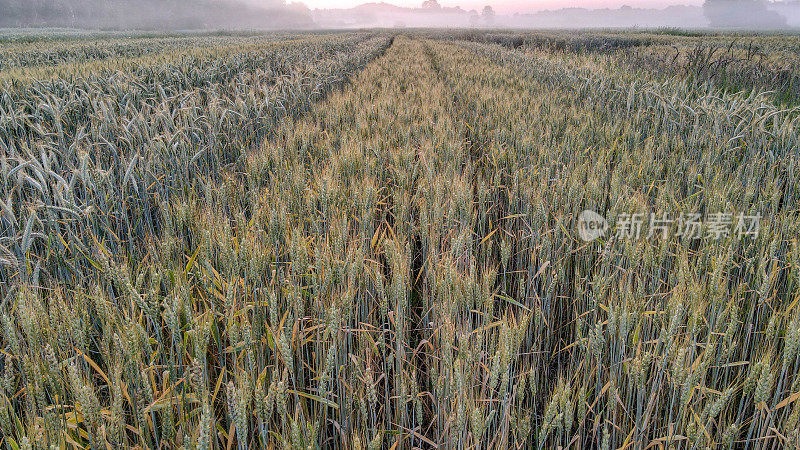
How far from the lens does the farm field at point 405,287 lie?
2.87 feet

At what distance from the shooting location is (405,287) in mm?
1264

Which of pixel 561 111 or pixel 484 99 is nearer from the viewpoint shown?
pixel 561 111

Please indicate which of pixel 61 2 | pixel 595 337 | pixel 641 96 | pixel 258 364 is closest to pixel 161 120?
pixel 258 364

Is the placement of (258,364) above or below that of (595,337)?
below

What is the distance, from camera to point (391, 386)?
127cm

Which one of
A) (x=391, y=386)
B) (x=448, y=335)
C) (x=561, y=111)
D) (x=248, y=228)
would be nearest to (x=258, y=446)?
(x=391, y=386)

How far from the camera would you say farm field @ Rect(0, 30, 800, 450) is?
2.87 feet

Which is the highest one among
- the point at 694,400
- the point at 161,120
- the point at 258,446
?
the point at 161,120

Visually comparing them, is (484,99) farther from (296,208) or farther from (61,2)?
(61,2)

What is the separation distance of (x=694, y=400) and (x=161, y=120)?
11.0 feet

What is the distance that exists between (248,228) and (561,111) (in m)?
3.23

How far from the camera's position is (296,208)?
194 cm

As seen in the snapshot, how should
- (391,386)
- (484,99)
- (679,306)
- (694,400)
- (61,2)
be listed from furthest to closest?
(61,2) < (484,99) < (391,386) < (694,400) < (679,306)

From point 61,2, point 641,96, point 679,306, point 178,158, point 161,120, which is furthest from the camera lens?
point 61,2
